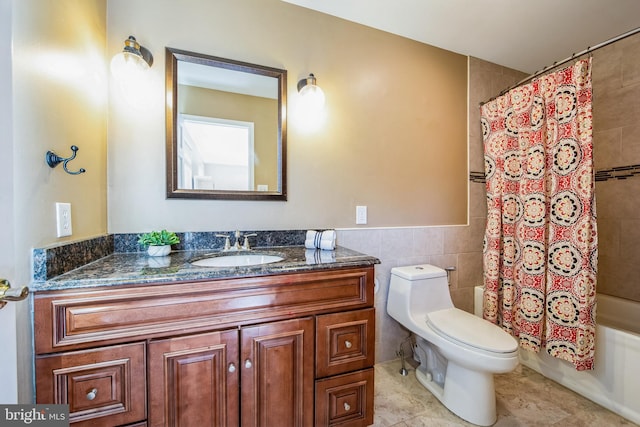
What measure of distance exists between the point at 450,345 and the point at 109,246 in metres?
1.82

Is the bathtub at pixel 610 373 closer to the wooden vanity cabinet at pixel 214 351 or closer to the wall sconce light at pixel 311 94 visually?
the wooden vanity cabinet at pixel 214 351

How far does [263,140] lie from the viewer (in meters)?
1.59

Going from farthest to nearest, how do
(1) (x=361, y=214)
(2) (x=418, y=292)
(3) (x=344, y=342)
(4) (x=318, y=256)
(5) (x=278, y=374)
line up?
(1) (x=361, y=214), (2) (x=418, y=292), (4) (x=318, y=256), (3) (x=344, y=342), (5) (x=278, y=374)

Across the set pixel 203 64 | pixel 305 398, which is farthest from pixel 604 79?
pixel 305 398

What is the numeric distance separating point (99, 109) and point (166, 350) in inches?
46.1

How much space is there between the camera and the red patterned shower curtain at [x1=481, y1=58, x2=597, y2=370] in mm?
1486

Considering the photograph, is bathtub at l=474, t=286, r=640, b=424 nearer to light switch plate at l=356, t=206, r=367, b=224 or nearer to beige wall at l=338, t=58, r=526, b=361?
beige wall at l=338, t=58, r=526, b=361

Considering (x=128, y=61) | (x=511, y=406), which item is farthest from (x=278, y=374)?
(x=128, y=61)

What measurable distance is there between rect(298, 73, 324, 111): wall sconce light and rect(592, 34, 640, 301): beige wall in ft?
7.35

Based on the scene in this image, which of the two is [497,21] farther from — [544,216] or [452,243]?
[452,243]

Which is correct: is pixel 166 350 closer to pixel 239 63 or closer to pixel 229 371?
pixel 229 371

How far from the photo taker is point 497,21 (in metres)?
1.76

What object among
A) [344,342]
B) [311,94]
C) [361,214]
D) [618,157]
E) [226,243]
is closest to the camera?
[344,342]

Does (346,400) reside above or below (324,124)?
below
